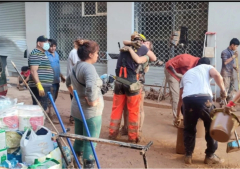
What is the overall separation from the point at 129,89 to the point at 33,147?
1.94 meters

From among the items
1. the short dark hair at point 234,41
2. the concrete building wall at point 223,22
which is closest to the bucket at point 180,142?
the short dark hair at point 234,41

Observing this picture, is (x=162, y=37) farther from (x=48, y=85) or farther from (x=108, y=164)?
(x=108, y=164)

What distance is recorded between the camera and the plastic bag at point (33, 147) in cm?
313

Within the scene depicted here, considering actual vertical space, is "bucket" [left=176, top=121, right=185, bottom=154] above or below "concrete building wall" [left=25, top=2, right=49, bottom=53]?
below

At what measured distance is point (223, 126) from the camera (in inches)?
128

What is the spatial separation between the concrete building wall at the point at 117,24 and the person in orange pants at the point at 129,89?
14.6 ft

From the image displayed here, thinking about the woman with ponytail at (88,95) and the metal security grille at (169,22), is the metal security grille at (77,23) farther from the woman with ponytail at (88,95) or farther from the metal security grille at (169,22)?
the woman with ponytail at (88,95)

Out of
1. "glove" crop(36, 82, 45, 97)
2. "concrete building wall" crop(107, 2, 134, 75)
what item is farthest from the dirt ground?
"concrete building wall" crop(107, 2, 134, 75)

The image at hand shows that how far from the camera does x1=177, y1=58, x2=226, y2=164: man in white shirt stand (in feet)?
12.6

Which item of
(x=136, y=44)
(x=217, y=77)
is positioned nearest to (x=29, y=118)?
(x=136, y=44)

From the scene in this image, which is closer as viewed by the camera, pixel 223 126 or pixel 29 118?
pixel 223 126

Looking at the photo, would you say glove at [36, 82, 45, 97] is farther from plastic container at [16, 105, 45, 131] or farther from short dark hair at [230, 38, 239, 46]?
short dark hair at [230, 38, 239, 46]

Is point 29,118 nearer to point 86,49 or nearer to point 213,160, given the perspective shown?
point 86,49

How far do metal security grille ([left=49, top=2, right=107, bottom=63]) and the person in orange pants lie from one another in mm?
5273
